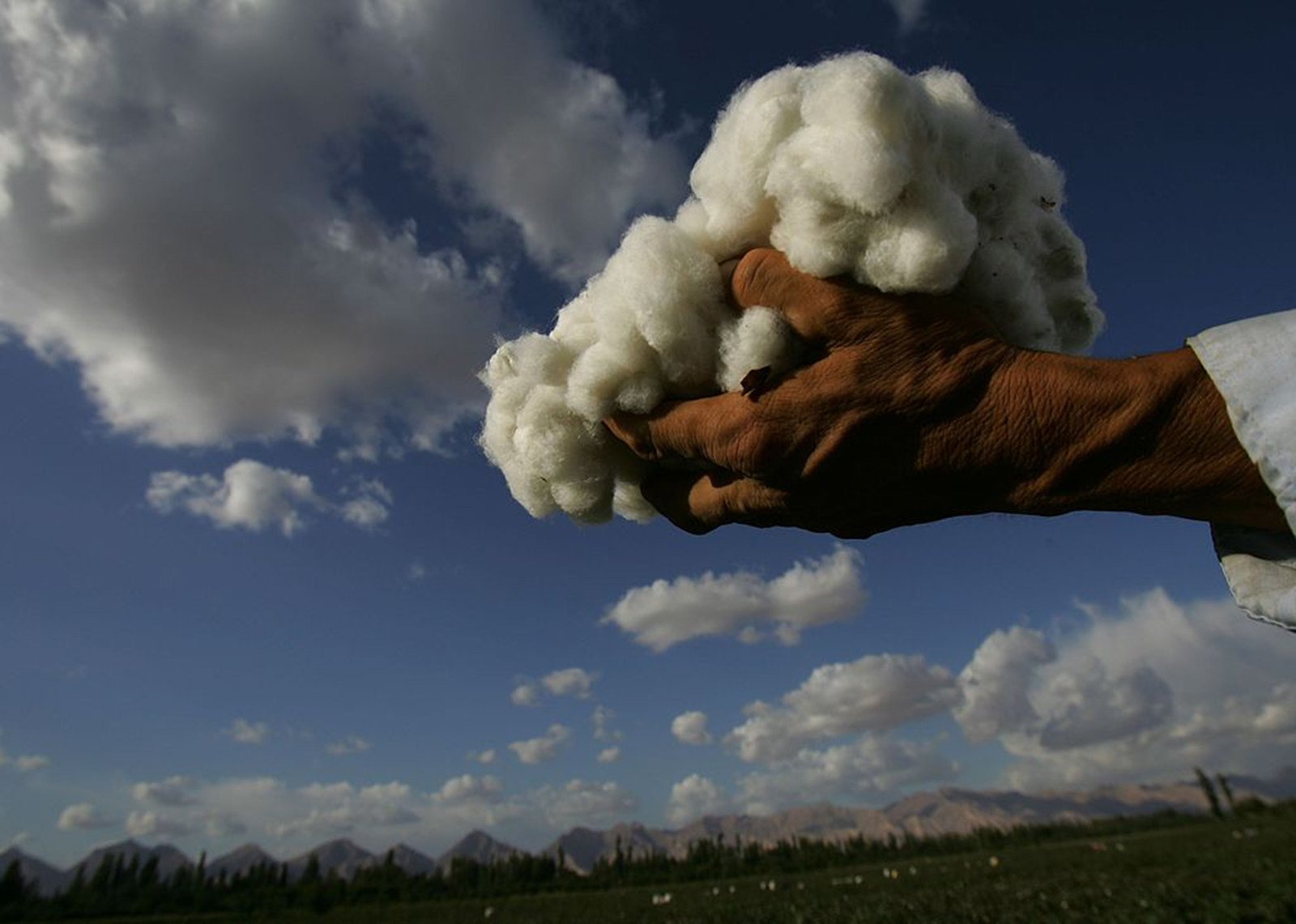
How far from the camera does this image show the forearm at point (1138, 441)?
3.96 ft

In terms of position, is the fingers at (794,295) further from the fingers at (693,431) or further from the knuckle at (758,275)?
the fingers at (693,431)

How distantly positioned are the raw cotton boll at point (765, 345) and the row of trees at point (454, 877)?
87.1 meters

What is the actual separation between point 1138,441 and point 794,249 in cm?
73

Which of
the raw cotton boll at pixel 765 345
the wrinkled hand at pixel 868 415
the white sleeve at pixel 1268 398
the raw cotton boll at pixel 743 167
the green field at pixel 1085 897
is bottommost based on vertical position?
the green field at pixel 1085 897

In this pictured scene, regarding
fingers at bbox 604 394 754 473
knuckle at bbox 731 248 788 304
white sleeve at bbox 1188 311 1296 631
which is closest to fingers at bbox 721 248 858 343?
knuckle at bbox 731 248 788 304

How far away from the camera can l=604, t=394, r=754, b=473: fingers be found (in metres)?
1.67

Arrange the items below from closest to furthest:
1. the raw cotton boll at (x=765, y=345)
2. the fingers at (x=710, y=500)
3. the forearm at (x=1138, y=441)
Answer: the forearm at (x=1138, y=441) → the raw cotton boll at (x=765, y=345) → the fingers at (x=710, y=500)

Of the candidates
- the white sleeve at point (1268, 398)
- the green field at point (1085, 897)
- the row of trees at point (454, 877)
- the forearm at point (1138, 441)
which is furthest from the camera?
the row of trees at point (454, 877)

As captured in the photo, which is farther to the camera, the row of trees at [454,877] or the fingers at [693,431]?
the row of trees at [454,877]

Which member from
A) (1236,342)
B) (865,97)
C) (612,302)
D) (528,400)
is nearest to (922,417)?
(1236,342)

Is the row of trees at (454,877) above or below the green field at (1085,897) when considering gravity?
above

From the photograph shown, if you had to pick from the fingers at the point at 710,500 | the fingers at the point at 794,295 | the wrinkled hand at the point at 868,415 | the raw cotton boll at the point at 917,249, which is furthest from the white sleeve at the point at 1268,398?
the fingers at the point at 710,500

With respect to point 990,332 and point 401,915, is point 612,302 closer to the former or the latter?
point 990,332

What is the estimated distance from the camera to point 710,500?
2.01m
